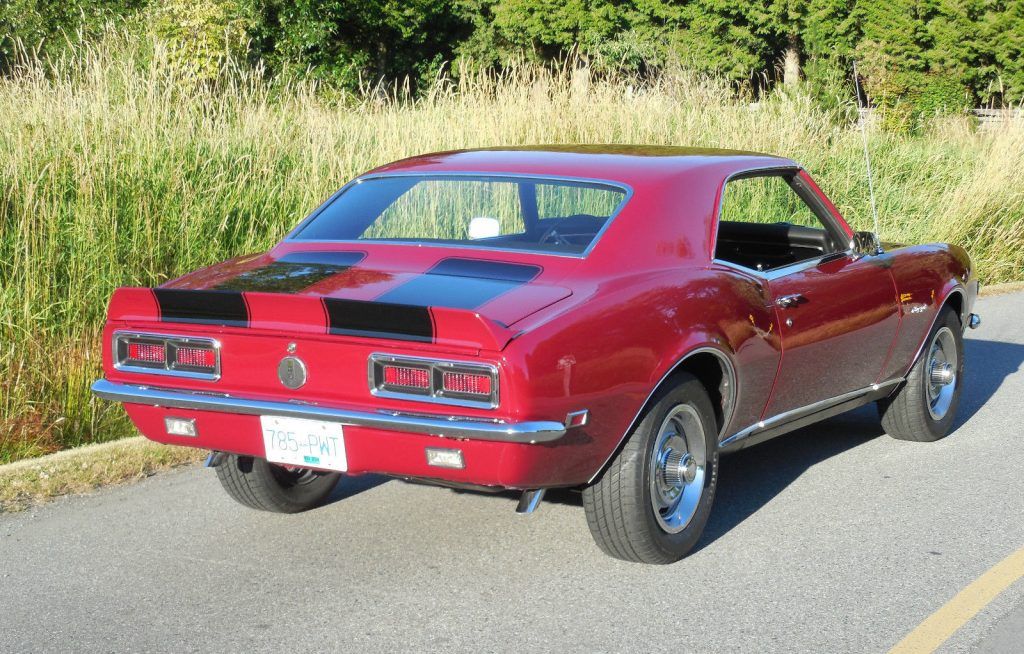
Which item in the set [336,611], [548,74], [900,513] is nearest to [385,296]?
[336,611]

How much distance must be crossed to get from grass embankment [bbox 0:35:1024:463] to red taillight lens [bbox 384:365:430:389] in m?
3.14

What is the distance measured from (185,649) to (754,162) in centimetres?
327

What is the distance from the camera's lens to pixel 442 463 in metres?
4.31

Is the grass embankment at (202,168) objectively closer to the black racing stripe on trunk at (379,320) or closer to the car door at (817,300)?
the black racing stripe on trunk at (379,320)

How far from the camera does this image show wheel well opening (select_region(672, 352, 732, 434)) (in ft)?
16.9

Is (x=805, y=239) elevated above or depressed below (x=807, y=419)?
above

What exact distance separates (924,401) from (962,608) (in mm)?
2575

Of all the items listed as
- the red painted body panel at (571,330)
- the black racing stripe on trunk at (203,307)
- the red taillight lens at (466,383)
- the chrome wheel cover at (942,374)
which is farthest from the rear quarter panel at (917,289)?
the black racing stripe on trunk at (203,307)

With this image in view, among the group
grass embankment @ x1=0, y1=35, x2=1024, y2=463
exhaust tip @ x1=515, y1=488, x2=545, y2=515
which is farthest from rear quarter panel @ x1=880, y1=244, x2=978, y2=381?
grass embankment @ x1=0, y1=35, x2=1024, y2=463

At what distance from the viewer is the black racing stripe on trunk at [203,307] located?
458 centimetres

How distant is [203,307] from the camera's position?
15.3 feet

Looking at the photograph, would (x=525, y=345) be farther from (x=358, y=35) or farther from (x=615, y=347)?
(x=358, y=35)

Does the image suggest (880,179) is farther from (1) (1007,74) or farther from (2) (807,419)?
(1) (1007,74)

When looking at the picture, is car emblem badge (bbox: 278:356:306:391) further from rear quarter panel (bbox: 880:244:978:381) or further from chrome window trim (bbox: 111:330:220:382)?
rear quarter panel (bbox: 880:244:978:381)
